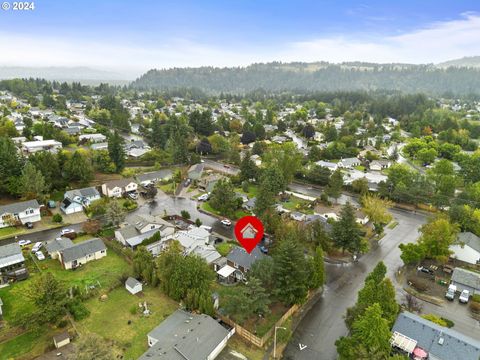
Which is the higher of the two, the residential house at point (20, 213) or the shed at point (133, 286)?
the residential house at point (20, 213)

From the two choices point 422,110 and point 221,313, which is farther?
point 422,110

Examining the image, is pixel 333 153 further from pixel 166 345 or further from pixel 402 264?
pixel 166 345

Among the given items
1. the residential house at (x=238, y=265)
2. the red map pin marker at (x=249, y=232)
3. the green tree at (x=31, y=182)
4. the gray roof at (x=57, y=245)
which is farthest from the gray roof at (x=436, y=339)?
the green tree at (x=31, y=182)

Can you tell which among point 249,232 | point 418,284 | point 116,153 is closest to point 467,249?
point 418,284

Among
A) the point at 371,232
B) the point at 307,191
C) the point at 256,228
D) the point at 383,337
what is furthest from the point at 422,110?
the point at 383,337

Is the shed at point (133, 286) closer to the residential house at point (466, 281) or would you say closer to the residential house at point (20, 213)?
the residential house at point (20, 213)

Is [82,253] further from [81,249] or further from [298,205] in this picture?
[298,205]

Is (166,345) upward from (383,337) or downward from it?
downward

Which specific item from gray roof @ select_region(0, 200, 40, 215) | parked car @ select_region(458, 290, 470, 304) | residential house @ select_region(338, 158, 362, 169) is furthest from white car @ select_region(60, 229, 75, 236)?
residential house @ select_region(338, 158, 362, 169)
